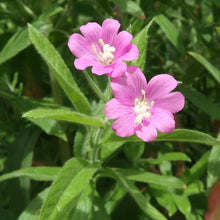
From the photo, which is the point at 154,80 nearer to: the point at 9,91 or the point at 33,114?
the point at 33,114

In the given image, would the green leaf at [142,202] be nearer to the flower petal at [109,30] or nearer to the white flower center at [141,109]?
the white flower center at [141,109]

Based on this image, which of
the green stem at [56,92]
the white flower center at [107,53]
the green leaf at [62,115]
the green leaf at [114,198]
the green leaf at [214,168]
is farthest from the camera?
the green stem at [56,92]

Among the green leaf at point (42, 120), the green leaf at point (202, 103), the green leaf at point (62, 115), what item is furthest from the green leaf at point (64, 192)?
the green leaf at point (202, 103)

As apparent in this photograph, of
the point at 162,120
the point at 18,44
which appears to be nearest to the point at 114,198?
the point at 162,120

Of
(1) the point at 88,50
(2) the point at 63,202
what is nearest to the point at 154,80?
(1) the point at 88,50

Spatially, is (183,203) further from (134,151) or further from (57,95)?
(57,95)

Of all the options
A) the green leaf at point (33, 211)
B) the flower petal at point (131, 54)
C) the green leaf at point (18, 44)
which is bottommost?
the green leaf at point (33, 211)

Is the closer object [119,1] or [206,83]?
[119,1]

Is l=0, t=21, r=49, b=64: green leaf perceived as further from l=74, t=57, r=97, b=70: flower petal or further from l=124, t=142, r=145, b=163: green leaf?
l=124, t=142, r=145, b=163: green leaf
